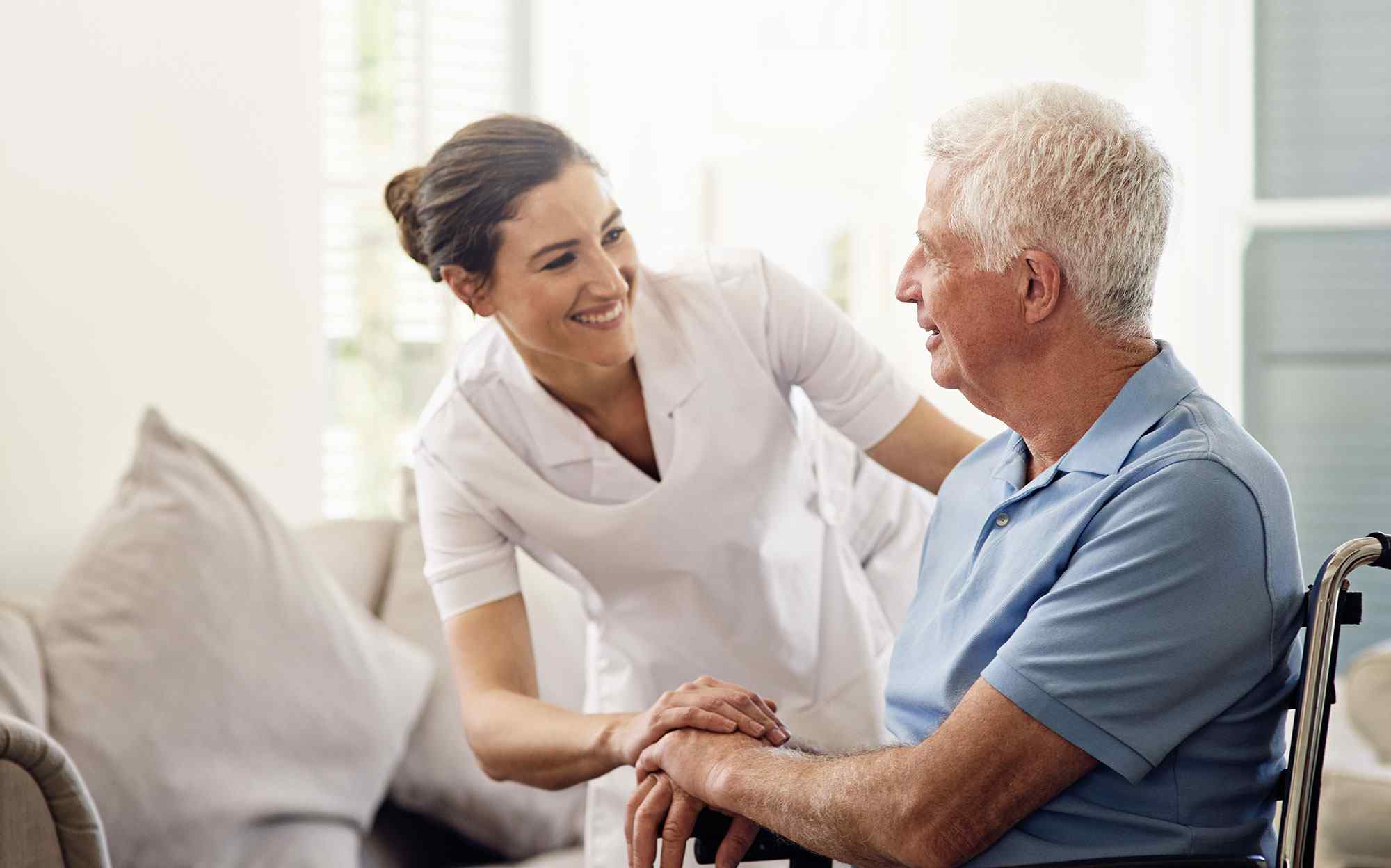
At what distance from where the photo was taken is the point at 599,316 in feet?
4.84

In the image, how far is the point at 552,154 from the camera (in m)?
1.46

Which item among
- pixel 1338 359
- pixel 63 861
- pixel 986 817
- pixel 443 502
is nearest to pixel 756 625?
pixel 443 502

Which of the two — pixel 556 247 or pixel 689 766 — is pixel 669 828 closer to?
pixel 689 766

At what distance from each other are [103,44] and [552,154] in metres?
1.65

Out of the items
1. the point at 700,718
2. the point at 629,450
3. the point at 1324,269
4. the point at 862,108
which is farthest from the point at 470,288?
the point at 1324,269

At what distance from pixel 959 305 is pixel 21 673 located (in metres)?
1.51

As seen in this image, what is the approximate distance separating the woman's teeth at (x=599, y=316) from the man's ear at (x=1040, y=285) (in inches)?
19.9

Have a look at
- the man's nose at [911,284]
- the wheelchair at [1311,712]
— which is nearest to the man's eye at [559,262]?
the man's nose at [911,284]

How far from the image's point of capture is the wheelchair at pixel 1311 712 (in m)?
1.02

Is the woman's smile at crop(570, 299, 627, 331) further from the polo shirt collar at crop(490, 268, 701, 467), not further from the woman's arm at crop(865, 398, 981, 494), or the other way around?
the woman's arm at crop(865, 398, 981, 494)

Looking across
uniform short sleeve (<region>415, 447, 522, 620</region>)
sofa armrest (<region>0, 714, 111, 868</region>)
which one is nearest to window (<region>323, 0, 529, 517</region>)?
uniform short sleeve (<region>415, 447, 522, 620</region>)

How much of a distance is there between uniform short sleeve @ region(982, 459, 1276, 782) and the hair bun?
843 millimetres

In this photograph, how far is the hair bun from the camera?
1.50 metres

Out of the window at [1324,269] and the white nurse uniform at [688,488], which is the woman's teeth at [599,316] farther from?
the window at [1324,269]
